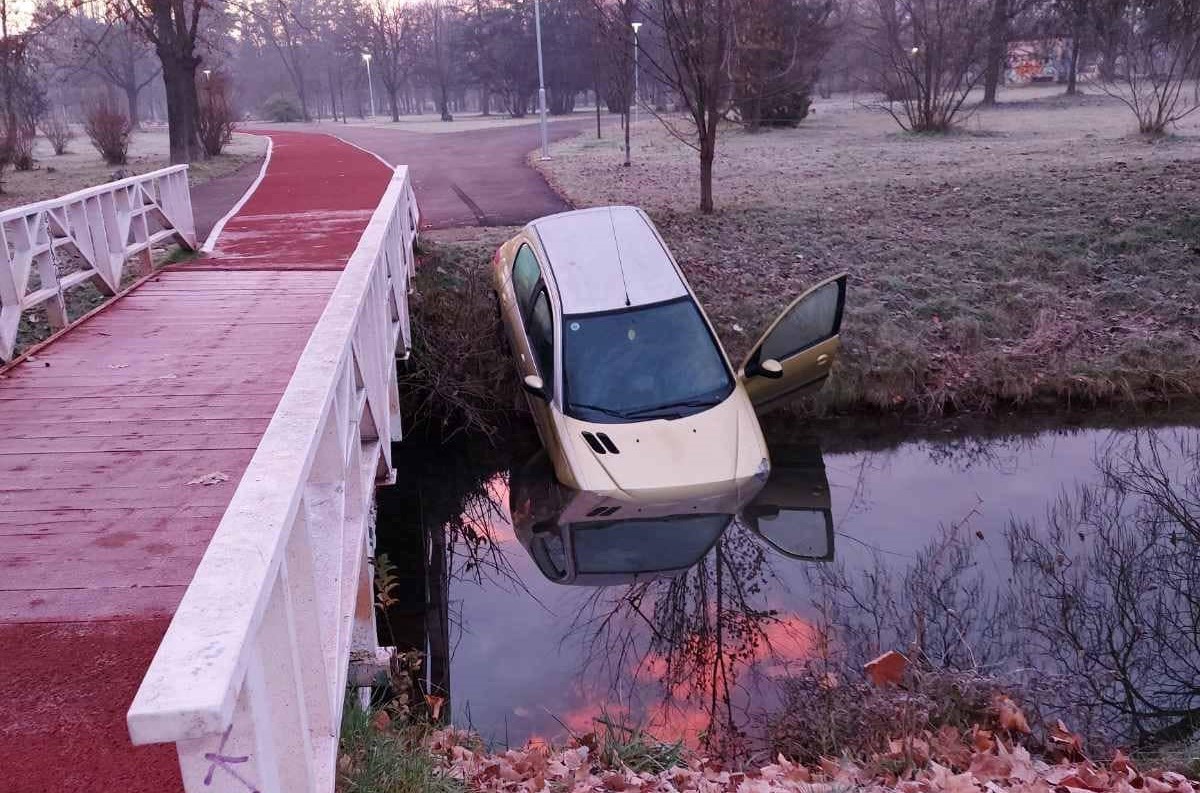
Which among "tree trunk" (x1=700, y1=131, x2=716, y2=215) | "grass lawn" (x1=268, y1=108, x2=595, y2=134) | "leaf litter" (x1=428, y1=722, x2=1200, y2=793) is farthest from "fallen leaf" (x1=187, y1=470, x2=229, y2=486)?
"grass lawn" (x1=268, y1=108, x2=595, y2=134)

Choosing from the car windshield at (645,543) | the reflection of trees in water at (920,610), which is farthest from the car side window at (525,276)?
the reflection of trees in water at (920,610)

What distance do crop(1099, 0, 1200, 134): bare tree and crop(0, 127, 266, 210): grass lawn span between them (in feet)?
71.7

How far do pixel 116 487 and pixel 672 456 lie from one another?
180 inches

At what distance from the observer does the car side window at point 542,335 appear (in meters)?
9.20

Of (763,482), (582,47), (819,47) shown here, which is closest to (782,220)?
(763,482)

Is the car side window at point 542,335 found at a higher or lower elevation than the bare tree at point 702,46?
lower

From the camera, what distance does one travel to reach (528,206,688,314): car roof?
9.48 m

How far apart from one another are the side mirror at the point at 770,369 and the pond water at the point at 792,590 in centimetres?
119

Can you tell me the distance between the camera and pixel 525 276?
10.5m

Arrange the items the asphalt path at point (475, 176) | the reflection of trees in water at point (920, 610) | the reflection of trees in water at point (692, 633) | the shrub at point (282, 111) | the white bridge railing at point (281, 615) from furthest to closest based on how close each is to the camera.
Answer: the shrub at point (282, 111) < the asphalt path at point (475, 176) < the reflection of trees in water at point (920, 610) < the reflection of trees in water at point (692, 633) < the white bridge railing at point (281, 615)

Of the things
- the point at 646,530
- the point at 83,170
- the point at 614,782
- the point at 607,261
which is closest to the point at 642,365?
the point at 607,261

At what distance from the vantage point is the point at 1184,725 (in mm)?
6016

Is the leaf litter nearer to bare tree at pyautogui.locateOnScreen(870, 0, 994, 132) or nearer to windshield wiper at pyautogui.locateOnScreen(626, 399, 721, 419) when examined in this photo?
windshield wiper at pyautogui.locateOnScreen(626, 399, 721, 419)

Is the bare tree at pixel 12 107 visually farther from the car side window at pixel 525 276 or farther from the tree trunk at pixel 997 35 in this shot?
the tree trunk at pixel 997 35
